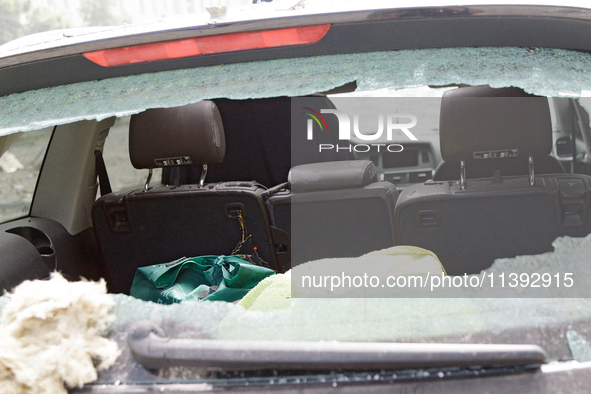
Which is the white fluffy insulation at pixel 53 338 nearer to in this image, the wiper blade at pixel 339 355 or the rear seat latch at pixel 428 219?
the wiper blade at pixel 339 355

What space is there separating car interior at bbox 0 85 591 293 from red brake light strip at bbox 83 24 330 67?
86 cm

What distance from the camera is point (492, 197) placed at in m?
1.77

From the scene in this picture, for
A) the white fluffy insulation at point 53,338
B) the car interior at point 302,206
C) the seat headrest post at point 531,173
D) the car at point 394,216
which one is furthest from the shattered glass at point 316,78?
the seat headrest post at point 531,173

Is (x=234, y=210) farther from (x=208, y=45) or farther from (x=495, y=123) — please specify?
(x=208, y=45)

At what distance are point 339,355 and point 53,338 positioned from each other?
1.33ft

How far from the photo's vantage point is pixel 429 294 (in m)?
0.77

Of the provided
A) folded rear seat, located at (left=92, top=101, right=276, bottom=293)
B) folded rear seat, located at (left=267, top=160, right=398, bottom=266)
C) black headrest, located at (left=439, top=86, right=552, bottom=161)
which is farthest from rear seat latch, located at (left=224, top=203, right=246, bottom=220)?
black headrest, located at (left=439, top=86, right=552, bottom=161)

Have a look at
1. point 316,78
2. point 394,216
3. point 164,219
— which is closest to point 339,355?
point 316,78

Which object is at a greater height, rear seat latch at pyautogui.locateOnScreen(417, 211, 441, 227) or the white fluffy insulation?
the white fluffy insulation

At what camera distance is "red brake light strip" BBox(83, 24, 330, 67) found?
0.88m

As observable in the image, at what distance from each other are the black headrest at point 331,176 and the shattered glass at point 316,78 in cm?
110

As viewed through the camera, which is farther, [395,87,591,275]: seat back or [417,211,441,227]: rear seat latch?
[417,211,441,227]: rear seat latch

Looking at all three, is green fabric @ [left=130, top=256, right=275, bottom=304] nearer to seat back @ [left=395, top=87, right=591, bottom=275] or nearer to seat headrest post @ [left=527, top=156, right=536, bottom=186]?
seat back @ [left=395, top=87, right=591, bottom=275]

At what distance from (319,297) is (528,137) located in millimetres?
1184
